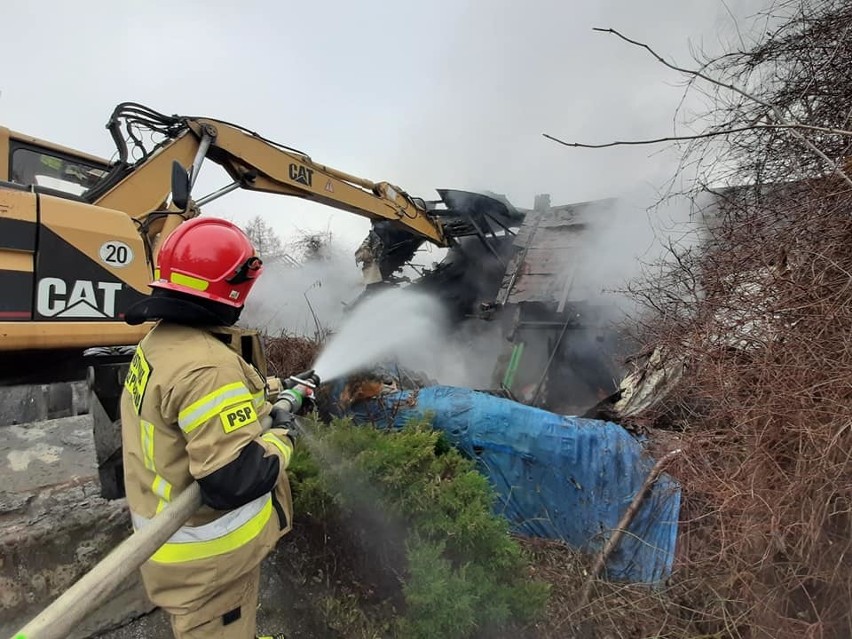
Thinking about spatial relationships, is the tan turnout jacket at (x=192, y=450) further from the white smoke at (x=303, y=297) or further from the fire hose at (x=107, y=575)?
the white smoke at (x=303, y=297)

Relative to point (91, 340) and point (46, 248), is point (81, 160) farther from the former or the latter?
point (91, 340)

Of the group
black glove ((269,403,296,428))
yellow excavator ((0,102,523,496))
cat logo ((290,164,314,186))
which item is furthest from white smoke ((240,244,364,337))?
black glove ((269,403,296,428))

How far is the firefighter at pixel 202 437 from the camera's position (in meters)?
1.58

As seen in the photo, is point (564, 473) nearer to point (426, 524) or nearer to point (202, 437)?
point (426, 524)

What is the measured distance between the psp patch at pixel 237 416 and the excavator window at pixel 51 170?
124 inches

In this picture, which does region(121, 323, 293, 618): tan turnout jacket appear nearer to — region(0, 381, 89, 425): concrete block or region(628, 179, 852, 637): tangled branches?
Answer: region(628, 179, 852, 637): tangled branches

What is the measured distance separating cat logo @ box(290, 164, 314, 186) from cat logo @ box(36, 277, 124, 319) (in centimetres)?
274

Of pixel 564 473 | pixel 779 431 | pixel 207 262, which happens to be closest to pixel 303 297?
pixel 564 473

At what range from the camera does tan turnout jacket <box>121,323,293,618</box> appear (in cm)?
158

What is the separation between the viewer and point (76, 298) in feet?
10.7

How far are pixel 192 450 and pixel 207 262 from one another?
25.9 inches

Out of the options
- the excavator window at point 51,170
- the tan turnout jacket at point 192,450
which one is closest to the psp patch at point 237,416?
the tan turnout jacket at point 192,450

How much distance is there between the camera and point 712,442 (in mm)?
2658

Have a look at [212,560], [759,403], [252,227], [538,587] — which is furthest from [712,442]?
[252,227]
